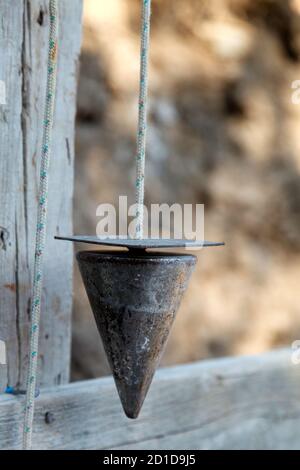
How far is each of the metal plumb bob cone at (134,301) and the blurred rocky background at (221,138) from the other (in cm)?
172

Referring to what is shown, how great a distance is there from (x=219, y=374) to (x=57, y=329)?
0.53 metres

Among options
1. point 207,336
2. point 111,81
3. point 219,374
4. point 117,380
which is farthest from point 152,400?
point 111,81

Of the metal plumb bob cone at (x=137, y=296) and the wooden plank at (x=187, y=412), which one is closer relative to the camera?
the metal plumb bob cone at (x=137, y=296)

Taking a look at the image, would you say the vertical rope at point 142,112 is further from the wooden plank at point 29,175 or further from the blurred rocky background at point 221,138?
the blurred rocky background at point 221,138

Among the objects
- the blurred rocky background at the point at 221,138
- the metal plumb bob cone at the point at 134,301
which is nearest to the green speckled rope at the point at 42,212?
the metal plumb bob cone at the point at 134,301

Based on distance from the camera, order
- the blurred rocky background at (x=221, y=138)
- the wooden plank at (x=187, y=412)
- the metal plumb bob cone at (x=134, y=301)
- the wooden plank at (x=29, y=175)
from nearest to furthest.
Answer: the metal plumb bob cone at (x=134, y=301), the wooden plank at (x=29, y=175), the wooden plank at (x=187, y=412), the blurred rocky background at (x=221, y=138)

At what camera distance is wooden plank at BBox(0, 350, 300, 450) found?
4.14 ft

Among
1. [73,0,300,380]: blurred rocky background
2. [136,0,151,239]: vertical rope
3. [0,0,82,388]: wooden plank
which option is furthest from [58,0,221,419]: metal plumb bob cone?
[73,0,300,380]: blurred rocky background

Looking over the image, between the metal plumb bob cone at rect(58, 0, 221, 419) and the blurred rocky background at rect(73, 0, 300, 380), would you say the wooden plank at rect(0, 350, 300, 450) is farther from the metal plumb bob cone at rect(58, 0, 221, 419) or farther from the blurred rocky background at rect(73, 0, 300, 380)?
the blurred rocky background at rect(73, 0, 300, 380)

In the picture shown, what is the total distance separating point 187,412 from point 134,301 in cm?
61

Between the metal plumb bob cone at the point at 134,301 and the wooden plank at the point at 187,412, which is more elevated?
the metal plumb bob cone at the point at 134,301

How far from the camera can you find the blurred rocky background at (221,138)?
2.80 m

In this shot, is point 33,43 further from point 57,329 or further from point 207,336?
point 207,336

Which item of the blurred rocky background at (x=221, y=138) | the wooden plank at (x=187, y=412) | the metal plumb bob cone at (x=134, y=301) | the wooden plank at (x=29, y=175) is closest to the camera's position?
the metal plumb bob cone at (x=134, y=301)
